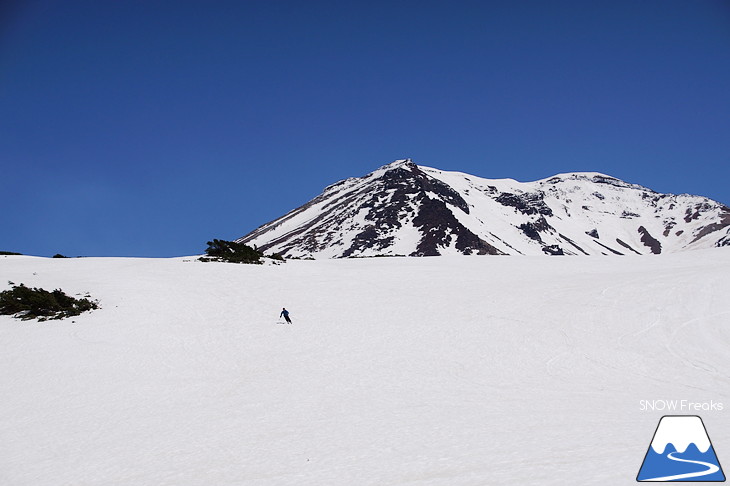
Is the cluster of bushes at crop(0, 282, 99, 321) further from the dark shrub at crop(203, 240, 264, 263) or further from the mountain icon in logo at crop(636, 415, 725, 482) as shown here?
the mountain icon in logo at crop(636, 415, 725, 482)

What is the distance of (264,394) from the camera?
16.0 m

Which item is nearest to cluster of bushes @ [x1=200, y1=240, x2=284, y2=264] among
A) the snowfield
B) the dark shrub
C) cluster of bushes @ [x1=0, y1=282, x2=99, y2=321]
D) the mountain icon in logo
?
the dark shrub

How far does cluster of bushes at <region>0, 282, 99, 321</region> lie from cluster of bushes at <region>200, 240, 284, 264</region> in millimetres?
14229

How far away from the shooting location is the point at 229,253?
41.1m

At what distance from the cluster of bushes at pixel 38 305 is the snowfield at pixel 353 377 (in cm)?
89

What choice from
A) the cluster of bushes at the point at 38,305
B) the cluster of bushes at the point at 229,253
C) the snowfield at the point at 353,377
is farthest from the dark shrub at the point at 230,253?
the cluster of bushes at the point at 38,305

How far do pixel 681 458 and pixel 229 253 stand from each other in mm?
36170

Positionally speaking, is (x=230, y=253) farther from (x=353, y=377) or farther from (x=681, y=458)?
(x=681, y=458)

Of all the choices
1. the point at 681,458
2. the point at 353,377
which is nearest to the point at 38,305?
the point at 353,377

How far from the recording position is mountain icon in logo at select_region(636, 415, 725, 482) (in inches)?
331

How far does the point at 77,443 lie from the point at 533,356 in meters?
15.5

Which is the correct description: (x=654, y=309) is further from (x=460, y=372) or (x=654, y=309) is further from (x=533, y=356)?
(x=460, y=372)

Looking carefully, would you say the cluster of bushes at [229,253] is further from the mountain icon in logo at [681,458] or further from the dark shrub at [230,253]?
the mountain icon in logo at [681,458]

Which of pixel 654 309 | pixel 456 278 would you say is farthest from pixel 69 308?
pixel 654 309
